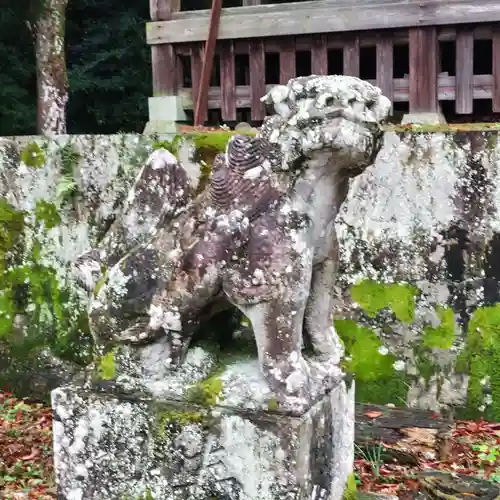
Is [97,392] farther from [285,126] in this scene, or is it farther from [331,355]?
[285,126]

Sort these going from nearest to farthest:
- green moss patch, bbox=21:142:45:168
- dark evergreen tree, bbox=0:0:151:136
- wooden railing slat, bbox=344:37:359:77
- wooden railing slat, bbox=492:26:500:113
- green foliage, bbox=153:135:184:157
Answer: green foliage, bbox=153:135:184:157, wooden railing slat, bbox=492:26:500:113, green moss patch, bbox=21:142:45:168, wooden railing slat, bbox=344:37:359:77, dark evergreen tree, bbox=0:0:151:136

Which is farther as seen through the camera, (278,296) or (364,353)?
(364,353)

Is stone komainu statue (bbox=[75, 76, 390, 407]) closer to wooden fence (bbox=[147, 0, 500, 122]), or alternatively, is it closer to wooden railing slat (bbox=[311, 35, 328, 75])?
wooden fence (bbox=[147, 0, 500, 122])

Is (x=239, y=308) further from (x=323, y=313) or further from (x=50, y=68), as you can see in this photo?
(x=50, y=68)

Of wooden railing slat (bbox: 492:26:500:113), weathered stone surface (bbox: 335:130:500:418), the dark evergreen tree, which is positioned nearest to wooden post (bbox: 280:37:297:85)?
weathered stone surface (bbox: 335:130:500:418)

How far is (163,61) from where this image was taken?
581 centimetres

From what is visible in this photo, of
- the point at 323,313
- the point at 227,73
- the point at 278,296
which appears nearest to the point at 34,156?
the point at 227,73

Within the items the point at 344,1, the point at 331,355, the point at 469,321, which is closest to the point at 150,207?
the point at 331,355

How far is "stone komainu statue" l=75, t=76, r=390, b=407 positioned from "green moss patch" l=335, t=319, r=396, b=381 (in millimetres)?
2097

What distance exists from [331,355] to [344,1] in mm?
3407

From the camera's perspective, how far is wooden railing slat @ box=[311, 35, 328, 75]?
543 cm

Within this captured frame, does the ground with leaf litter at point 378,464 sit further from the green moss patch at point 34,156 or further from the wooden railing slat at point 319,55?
the wooden railing slat at point 319,55

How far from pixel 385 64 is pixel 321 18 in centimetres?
59

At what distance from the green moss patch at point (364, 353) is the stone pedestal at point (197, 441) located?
1862 millimetres
